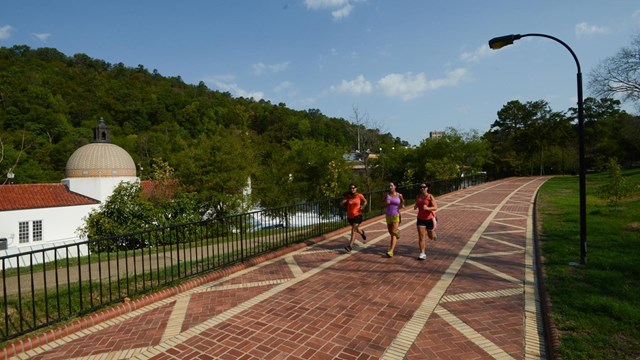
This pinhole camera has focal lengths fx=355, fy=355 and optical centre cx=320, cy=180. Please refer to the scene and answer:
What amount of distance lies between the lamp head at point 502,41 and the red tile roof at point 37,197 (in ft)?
102

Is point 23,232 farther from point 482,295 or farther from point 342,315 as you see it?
point 482,295

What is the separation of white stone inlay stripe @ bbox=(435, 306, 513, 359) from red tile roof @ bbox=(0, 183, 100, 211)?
3086 cm

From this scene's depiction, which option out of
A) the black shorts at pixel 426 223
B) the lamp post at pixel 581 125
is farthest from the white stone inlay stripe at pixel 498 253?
the lamp post at pixel 581 125

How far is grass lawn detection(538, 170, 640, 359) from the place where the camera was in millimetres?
3771

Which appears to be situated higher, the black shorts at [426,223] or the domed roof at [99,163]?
the domed roof at [99,163]

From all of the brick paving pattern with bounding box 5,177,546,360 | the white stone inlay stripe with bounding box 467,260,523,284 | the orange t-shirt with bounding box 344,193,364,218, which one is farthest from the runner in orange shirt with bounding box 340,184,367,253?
the white stone inlay stripe with bounding box 467,260,523,284

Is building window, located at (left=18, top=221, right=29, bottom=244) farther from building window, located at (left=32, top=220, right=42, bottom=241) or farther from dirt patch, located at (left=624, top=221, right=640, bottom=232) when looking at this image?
dirt patch, located at (left=624, top=221, right=640, bottom=232)

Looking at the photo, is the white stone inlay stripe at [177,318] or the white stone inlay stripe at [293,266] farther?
the white stone inlay stripe at [293,266]

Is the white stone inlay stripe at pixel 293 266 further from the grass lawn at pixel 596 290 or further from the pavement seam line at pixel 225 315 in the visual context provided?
the grass lawn at pixel 596 290

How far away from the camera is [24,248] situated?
25359 mm

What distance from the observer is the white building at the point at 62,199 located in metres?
25.2

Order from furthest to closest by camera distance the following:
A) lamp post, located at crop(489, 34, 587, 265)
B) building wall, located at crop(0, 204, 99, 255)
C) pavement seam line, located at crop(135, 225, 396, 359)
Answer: building wall, located at crop(0, 204, 99, 255), lamp post, located at crop(489, 34, 587, 265), pavement seam line, located at crop(135, 225, 396, 359)

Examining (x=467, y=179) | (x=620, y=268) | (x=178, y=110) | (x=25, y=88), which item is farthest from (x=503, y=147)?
(x=25, y=88)

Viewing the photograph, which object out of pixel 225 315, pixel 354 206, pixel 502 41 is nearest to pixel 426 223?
pixel 354 206
